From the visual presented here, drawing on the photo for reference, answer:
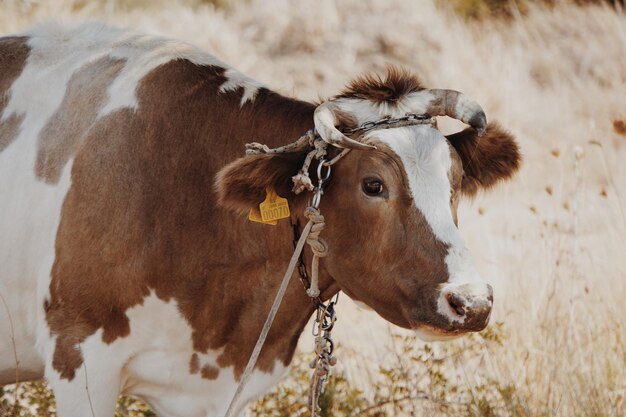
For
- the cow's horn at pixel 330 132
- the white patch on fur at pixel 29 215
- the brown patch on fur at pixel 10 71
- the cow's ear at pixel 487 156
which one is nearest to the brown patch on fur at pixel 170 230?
the white patch on fur at pixel 29 215

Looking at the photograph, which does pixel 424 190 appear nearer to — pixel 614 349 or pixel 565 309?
pixel 614 349

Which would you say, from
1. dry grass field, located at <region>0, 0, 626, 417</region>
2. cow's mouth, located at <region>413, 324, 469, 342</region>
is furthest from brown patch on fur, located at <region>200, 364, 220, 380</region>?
dry grass field, located at <region>0, 0, 626, 417</region>

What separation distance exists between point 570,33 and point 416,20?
8.54 feet

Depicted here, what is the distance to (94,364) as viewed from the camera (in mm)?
4402

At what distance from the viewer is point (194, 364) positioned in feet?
15.0

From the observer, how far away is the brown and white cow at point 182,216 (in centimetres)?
409

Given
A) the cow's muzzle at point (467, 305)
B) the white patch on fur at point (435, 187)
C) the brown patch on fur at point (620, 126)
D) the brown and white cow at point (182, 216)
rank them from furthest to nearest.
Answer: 1. the brown patch on fur at point (620, 126)
2. the brown and white cow at point (182, 216)
3. the white patch on fur at point (435, 187)
4. the cow's muzzle at point (467, 305)

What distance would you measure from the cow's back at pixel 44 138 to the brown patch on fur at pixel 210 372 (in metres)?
0.71

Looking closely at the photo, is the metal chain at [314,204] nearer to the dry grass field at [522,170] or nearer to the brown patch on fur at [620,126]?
the dry grass field at [522,170]

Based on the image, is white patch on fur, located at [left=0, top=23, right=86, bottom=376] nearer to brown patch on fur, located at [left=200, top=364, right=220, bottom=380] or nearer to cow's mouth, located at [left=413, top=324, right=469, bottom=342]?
brown patch on fur, located at [left=200, top=364, right=220, bottom=380]

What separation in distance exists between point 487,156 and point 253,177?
3.94ft

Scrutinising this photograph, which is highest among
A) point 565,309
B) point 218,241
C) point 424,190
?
point 424,190

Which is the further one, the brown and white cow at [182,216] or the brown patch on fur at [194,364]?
the brown patch on fur at [194,364]

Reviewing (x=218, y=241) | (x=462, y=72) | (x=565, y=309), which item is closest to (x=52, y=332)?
(x=218, y=241)
